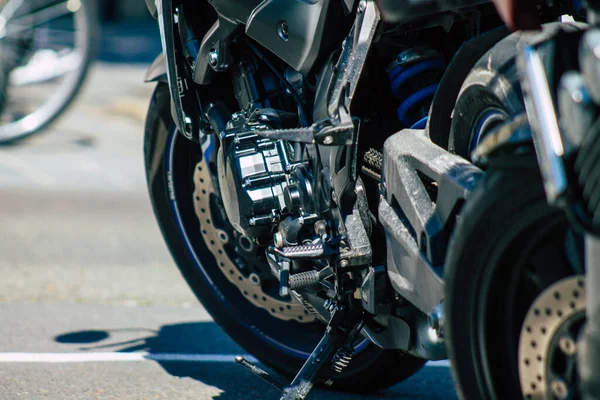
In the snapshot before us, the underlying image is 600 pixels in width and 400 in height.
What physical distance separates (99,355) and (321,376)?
3.62ft

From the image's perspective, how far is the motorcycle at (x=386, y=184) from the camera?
1.65m

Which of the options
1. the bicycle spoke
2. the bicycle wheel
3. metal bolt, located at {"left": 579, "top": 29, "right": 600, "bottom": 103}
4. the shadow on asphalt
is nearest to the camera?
metal bolt, located at {"left": 579, "top": 29, "right": 600, "bottom": 103}

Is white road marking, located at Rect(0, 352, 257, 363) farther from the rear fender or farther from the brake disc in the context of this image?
the rear fender

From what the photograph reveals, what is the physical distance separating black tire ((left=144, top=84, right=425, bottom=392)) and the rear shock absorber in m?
0.96

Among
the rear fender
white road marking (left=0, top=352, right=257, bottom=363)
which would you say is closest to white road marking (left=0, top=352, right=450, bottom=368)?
white road marking (left=0, top=352, right=257, bottom=363)

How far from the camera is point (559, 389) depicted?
1646mm

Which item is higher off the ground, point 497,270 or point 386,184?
point 386,184

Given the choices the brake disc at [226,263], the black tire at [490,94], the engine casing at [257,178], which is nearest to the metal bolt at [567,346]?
the black tire at [490,94]

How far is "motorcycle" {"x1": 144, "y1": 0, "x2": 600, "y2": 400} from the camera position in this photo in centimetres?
165

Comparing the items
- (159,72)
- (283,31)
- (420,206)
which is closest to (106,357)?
(159,72)

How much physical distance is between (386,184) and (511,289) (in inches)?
22.8

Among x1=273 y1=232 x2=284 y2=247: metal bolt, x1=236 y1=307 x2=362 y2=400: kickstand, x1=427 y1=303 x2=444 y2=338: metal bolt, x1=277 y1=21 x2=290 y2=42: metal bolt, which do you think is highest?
x1=277 y1=21 x2=290 y2=42: metal bolt

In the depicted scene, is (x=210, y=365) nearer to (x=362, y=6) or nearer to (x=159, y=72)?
(x=159, y=72)

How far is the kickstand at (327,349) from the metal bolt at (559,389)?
0.97 meters
